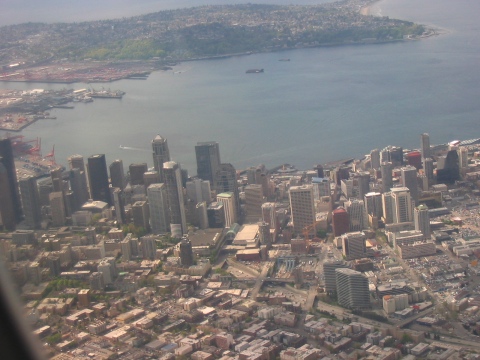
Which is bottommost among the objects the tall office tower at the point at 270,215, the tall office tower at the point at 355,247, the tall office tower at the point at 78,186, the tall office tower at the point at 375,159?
the tall office tower at the point at 355,247

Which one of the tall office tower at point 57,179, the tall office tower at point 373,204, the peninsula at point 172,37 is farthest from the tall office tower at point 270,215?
the peninsula at point 172,37

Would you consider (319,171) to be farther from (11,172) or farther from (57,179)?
(11,172)

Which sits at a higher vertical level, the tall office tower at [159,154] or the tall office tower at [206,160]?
the tall office tower at [159,154]

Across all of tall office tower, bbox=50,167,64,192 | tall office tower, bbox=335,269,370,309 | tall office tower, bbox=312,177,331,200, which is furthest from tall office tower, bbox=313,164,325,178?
tall office tower, bbox=335,269,370,309

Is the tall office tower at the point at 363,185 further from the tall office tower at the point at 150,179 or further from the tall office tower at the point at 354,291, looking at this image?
the tall office tower at the point at 354,291

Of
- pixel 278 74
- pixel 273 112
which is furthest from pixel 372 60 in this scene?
pixel 273 112

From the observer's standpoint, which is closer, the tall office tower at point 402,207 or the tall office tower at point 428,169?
the tall office tower at point 402,207
